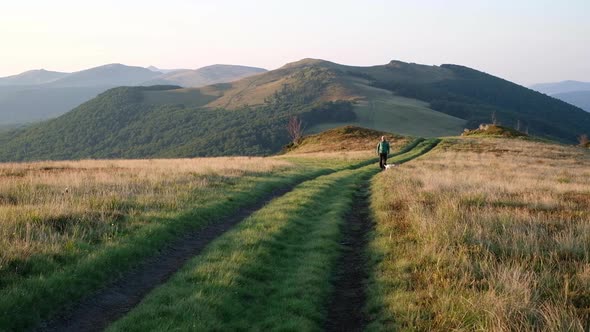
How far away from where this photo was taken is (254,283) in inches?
368

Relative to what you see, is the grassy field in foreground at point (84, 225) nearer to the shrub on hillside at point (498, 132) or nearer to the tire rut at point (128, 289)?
the tire rut at point (128, 289)

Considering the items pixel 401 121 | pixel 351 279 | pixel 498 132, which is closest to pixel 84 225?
pixel 351 279

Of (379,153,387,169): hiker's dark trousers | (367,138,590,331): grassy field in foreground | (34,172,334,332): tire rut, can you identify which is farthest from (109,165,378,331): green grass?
(379,153,387,169): hiker's dark trousers

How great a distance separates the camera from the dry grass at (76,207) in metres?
9.46

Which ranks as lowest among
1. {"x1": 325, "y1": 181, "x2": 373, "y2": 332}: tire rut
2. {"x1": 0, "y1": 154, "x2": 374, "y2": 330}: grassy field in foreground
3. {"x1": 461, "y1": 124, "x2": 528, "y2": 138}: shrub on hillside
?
{"x1": 325, "y1": 181, "x2": 373, "y2": 332}: tire rut

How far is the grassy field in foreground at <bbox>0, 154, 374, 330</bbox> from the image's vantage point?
7988mm

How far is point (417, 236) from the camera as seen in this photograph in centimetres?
1165

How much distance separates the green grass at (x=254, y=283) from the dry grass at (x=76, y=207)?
248 centimetres

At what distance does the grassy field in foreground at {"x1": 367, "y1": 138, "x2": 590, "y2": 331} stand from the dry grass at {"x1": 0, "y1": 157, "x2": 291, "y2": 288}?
623 cm

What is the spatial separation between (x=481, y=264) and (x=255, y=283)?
165 inches

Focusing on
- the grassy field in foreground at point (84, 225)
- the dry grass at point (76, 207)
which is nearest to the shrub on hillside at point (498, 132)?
the grassy field in foreground at point (84, 225)

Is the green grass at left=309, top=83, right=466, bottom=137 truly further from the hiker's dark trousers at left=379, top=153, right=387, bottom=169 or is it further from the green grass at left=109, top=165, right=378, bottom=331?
the green grass at left=109, top=165, right=378, bottom=331

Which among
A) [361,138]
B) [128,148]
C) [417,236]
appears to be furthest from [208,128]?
[417,236]

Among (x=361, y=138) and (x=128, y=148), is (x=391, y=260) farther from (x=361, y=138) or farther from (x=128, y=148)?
(x=128, y=148)
